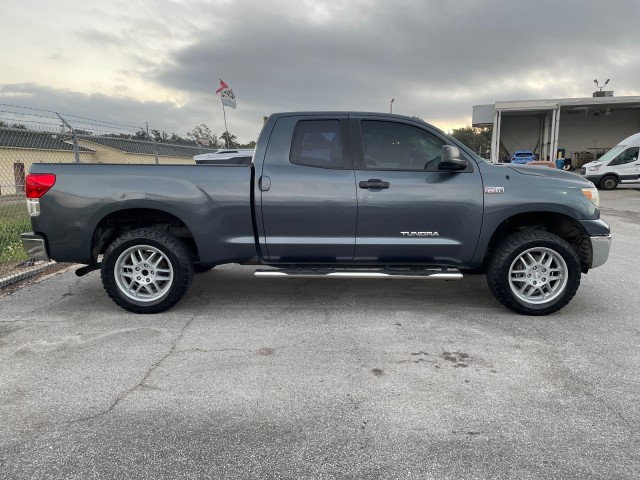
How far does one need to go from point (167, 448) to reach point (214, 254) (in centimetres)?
222

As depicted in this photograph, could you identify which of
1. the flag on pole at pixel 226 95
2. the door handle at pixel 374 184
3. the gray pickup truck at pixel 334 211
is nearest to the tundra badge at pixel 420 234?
the gray pickup truck at pixel 334 211

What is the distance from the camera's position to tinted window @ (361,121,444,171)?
4.31 metres

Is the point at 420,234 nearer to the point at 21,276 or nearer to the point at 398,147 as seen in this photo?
the point at 398,147

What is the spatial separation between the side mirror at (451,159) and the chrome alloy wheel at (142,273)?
2.80 meters

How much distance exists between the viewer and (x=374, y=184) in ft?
13.8

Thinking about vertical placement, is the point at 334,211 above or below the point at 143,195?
below

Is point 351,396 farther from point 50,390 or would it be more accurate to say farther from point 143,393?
point 50,390

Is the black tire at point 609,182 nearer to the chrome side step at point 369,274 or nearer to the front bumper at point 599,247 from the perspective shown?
the front bumper at point 599,247

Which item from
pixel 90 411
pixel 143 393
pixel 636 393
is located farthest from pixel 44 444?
pixel 636 393

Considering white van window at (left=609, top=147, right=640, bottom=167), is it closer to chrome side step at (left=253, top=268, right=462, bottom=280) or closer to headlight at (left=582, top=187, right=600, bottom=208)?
headlight at (left=582, top=187, right=600, bottom=208)

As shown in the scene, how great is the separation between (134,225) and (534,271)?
407 centimetres

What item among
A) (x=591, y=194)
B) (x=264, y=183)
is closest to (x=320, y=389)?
(x=264, y=183)

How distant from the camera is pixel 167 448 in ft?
7.75

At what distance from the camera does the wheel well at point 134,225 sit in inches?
173
